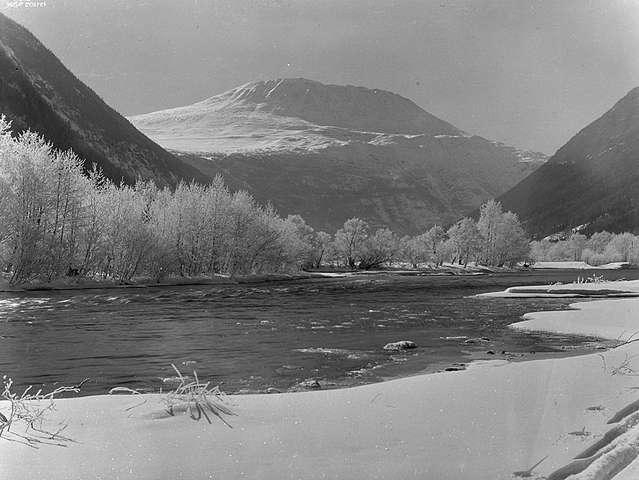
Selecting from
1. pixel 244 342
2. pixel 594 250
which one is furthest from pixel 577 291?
pixel 594 250

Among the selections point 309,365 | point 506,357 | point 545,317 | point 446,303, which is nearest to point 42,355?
point 309,365

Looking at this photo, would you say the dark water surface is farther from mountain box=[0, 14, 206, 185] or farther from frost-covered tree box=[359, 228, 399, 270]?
mountain box=[0, 14, 206, 185]

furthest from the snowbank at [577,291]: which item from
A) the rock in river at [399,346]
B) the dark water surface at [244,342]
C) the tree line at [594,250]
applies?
the tree line at [594,250]

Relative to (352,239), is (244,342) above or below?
below

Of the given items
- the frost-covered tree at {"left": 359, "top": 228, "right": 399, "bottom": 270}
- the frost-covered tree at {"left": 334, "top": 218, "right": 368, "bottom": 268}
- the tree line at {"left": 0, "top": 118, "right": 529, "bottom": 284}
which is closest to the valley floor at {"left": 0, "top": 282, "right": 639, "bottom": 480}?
the tree line at {"left": 0, "top": 118, "right": 529, "bottom": 284}

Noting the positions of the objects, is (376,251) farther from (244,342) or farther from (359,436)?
(359,436)

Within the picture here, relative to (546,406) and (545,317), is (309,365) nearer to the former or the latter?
(546,406)

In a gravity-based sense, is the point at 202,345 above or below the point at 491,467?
below
